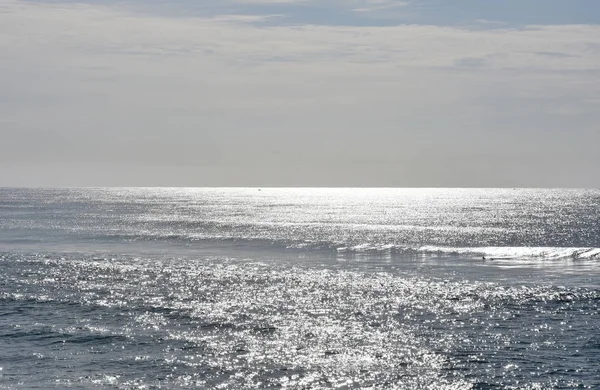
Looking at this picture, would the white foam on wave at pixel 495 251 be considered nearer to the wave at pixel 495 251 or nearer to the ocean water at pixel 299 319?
the wave at pixel 495 251

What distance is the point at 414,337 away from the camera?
57.8 meters

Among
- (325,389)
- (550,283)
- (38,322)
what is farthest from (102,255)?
(325,389)

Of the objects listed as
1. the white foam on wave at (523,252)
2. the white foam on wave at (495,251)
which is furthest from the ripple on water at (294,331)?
the white foam on wave at (495,251)

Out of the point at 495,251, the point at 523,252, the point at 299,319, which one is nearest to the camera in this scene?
the point at 299,319

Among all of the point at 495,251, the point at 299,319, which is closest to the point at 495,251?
the point at 495,251

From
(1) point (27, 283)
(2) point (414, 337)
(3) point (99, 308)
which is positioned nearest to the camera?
(2) point (414, 337)

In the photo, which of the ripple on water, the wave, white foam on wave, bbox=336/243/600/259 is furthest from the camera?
white foam on wave, bbox=336/243/600/259

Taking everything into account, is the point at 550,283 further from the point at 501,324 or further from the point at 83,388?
the point at 83,388

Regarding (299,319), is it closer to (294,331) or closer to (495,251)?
(294,331)

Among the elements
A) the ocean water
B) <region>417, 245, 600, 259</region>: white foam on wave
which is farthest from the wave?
the ocean water

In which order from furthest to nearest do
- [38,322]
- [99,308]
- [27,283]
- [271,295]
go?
[27,283]
[271,295]
[99,308]
[38,322]

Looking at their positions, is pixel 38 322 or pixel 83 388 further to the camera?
pixel 38 322

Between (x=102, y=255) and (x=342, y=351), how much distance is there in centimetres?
7456

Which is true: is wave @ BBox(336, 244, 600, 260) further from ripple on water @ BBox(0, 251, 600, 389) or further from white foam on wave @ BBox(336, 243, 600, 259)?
ripple on water @ BBox(0, 251, 600, 389)
